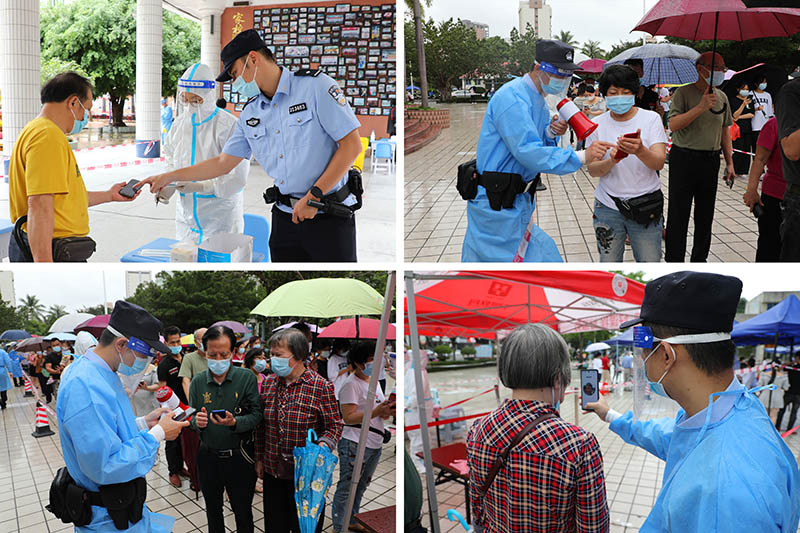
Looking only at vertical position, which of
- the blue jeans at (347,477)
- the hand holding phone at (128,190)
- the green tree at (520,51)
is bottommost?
the blue jeans at (347,477)

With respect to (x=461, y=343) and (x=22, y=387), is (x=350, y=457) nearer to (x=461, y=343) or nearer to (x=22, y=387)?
(x=22, y=387)

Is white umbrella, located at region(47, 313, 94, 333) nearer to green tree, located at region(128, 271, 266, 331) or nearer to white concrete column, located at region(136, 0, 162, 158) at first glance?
green tree, located at region(128, 271, 266, 331)

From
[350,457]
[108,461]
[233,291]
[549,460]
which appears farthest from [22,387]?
[549,460]

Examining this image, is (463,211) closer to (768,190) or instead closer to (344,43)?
(768,190)

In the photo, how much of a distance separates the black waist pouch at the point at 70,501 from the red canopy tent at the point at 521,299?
5.14ft

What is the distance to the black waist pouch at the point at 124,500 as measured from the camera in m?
2.23

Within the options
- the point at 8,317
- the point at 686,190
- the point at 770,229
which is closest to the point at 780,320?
the point at 770,229

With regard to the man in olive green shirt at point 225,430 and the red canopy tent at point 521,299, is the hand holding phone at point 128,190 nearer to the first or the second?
the man in olive green shirt at point 225,430

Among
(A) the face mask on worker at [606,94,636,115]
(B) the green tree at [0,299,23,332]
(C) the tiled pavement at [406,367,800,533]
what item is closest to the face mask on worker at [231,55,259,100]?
(A) the face mask on worker at [606,94,636,115]

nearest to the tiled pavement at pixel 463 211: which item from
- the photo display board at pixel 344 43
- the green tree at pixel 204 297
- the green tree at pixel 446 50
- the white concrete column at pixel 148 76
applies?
the green tree at pixel 446 50

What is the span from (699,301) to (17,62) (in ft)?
26.0

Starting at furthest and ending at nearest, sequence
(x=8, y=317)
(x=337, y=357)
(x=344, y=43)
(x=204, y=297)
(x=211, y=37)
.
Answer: (x=344, y=43) < (x=211, y=37) < (x=204, y=297) < (x=8, y=317) < (x=337, y=357)

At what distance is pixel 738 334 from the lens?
7.03 metres

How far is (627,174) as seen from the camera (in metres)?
2.78
